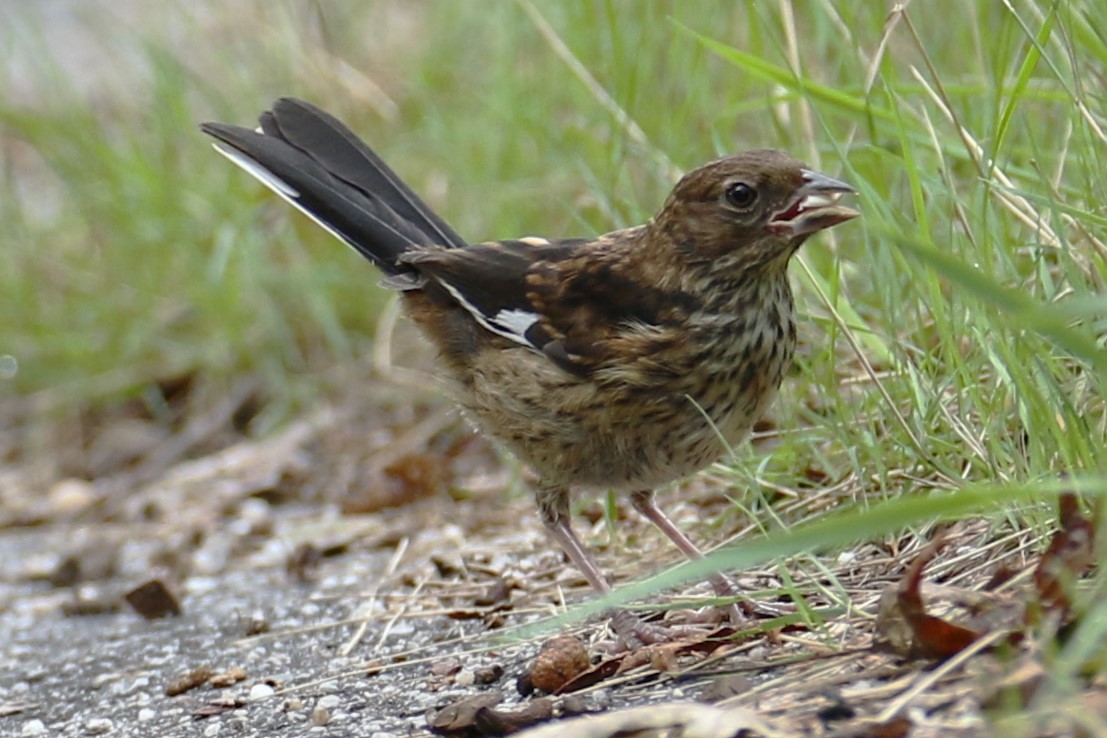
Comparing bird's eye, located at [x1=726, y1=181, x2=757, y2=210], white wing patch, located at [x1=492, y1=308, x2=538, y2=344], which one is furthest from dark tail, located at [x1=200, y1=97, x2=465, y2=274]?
bird's eye, located at [x1=726, y1=181, x2=757, y2=210]

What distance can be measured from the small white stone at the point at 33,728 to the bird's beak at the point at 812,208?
1.98 meters

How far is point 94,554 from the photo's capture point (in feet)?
17.0

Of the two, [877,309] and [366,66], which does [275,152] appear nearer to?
[877,309]

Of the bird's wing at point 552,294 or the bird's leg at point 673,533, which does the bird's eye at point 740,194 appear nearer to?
the bird's wing at point 552,294

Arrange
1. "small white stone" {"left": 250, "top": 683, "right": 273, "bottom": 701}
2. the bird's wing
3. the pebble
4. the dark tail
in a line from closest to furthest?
the pebble → "small white stone" {"left": 250, "top": 683, "right": 273, "bottom": 701} → the bird's wing → the dark tail

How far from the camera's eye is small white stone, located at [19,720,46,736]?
3396mm

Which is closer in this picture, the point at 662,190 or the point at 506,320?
the point at 506,320

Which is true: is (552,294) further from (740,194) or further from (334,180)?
(334,180)

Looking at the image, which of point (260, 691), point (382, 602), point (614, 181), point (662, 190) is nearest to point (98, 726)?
point (260, 691)

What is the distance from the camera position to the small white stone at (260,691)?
3309 millimetres

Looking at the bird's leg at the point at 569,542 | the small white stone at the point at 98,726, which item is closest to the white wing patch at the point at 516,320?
the bird's leg at the point at 569,542

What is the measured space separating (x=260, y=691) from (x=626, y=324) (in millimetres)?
1155

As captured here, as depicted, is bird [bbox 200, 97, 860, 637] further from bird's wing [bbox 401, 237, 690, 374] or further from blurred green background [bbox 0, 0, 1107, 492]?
blurred green background [bbox 0, 0, 1107, 492]

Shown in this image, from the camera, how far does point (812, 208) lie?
323 centimetres
